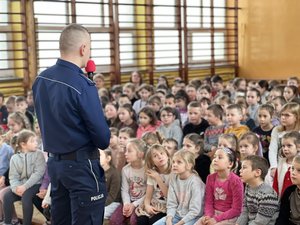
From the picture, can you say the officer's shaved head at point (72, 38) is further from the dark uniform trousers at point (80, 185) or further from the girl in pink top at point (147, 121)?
the girl in pink top at point (147, 121)

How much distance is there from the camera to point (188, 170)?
3.60 meters

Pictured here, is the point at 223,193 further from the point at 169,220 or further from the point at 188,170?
the point at 169,220

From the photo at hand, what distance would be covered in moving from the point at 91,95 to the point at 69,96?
114mm

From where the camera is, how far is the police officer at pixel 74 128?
244cm

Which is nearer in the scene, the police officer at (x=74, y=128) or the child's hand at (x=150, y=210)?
the police officer at (x=74, y=128)

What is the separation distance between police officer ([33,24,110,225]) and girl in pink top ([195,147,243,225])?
44.2 inches

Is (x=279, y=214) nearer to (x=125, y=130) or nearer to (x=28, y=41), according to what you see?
(x=125, y=130)

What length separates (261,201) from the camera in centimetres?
313

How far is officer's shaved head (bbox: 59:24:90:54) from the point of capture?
2.49 metres

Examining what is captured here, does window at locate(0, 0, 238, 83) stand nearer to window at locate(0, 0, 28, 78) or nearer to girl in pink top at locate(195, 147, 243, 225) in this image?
window at locate(0, 0, 28, 78)

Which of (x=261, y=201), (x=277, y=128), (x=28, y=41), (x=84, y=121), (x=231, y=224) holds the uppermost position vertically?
(x=28, y=41)

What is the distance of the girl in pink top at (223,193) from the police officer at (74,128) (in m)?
1.12

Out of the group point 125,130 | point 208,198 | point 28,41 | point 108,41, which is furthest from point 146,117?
point 108,41

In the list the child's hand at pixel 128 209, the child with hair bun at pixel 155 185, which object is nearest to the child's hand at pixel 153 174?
the child with hair bun at pixel 155 185
